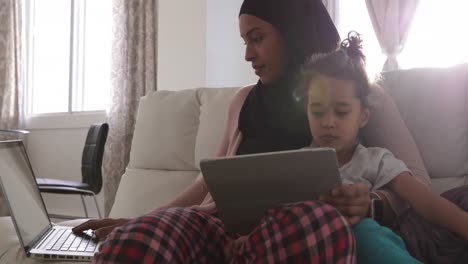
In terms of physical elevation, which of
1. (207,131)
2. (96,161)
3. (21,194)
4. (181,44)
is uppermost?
(181,44)

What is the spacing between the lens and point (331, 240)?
0.71 metres

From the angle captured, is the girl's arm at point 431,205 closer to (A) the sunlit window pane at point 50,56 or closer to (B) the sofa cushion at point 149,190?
(B) the sofa cushion at point 149,190

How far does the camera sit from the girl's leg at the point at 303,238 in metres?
0.71

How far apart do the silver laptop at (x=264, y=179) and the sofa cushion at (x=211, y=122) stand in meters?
0.73

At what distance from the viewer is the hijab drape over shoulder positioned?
1253 mm

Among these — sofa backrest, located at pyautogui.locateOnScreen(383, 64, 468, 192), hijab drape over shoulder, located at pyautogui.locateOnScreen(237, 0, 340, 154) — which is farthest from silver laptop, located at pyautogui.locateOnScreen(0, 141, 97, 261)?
sofa backrest, located at pyautogui.locateOnScreen(383, 64, 468, 192)

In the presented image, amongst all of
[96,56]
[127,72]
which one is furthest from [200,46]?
[96,56]

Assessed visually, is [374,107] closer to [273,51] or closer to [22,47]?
[273,51]

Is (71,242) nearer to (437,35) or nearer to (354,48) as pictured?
(354,48)

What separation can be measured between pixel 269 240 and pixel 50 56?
172 inches

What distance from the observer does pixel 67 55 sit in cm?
448

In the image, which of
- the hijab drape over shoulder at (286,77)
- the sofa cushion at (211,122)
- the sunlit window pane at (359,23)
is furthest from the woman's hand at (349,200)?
Answer: the sunlit window pane at (359,23)

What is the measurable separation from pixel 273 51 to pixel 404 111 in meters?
0.41

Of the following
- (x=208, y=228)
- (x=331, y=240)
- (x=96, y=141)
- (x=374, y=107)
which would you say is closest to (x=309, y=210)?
(x=331, y=240)
